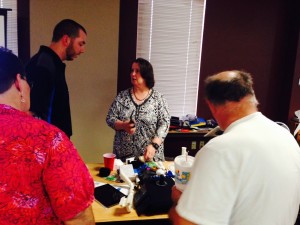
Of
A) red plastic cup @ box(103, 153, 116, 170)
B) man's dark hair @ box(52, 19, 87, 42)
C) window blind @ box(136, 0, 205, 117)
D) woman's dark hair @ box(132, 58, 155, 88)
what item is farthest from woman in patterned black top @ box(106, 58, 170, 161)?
window blind @ box(136, 0, 205, 117)

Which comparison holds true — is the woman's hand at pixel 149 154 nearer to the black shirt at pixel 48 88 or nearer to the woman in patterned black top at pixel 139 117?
the woman in patterned black top at pixel 139 117

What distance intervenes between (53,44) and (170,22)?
1784 mm

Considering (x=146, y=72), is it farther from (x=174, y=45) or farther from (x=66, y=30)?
(x=174, y=45)

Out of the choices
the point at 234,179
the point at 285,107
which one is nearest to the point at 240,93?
the point at 234,179

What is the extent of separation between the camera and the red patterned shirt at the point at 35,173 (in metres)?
1.04

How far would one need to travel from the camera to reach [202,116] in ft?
13.5

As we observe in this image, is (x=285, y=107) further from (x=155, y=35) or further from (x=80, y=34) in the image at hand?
(x=80, y=34)

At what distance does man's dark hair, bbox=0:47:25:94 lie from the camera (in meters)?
1.07

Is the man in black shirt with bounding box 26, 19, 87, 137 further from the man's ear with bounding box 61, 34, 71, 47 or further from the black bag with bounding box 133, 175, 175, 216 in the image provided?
the black bag with bounding box 133, 175, 175, 216

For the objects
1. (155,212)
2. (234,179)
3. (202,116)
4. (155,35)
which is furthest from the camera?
(202,116)

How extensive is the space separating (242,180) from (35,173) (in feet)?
2.28

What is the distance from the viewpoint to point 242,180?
1041 millimetres

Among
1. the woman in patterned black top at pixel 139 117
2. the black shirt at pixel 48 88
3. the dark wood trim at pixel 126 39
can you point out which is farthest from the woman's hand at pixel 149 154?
Answer: the dark wood trim at pixel 126 39

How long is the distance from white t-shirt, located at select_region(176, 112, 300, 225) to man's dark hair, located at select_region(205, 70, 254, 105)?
0.11m
